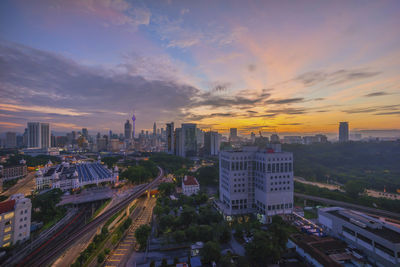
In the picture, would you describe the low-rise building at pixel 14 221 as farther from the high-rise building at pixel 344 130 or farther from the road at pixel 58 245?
the high-rise building at pixel 344 130

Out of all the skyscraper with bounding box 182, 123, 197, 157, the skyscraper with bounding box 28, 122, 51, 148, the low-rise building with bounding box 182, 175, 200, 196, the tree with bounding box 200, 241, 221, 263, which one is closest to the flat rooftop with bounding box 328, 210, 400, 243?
the tree with bounding box 200, 241, 221, 263

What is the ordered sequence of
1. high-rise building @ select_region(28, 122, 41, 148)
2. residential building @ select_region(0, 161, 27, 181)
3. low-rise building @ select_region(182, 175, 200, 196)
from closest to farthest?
low-rise building @ select_region(182, 175, 200, 196) < residential building @ select_region(0, 161, 27, 181) < high-rise building @ select_region(28, 122, 41, 148)

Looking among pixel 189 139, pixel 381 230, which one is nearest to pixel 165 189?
pixel 381 230

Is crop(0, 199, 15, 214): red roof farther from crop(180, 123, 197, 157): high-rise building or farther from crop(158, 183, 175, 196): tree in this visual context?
crop(180, 123, 197, 157): high-rise building

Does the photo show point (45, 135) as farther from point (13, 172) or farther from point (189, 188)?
point (189, 188)

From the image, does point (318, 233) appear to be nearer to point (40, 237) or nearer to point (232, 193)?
point (232, 193)

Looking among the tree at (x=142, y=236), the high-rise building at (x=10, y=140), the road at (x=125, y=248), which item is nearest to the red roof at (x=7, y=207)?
the road at (x=125, y=248)
